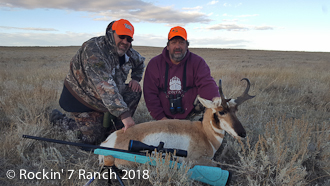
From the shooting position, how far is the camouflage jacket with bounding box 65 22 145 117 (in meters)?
3.48

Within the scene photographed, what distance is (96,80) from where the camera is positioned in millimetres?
3646

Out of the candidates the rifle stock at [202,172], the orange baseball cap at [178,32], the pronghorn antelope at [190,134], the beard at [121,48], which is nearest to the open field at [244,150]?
the rifle stock at [202,172]

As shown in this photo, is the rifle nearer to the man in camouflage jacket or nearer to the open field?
the open field

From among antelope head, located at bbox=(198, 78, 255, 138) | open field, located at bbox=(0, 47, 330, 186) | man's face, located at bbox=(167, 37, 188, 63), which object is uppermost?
man's face, located at bbox=(167, 37, 188, 63)

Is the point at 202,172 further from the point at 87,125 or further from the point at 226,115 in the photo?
the point at 87,125

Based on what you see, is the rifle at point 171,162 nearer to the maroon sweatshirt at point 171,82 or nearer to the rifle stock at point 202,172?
the rifle stock at point 202,172

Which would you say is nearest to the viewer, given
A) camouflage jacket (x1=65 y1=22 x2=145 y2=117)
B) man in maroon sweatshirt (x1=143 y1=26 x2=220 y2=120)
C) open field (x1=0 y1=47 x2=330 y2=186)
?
open field (x1=0 y1=47 x2=330 y2=186)

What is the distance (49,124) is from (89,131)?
2.98 feet

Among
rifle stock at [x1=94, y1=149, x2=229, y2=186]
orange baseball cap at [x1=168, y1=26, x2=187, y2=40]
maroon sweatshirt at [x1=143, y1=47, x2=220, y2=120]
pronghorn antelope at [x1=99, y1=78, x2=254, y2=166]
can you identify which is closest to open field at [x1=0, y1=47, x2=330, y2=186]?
rifle stock at [x1=94, y1=149, x2=229, y2=186]

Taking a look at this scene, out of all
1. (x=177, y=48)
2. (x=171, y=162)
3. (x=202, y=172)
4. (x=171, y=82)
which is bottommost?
(x=202, y=172)

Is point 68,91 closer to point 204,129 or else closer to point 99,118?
point 99,118

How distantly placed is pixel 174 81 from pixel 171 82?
2.8 inches

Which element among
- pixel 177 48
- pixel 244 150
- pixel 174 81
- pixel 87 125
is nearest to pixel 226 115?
pixel 244 150

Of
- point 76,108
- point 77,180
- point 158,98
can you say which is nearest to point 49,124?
point 76,108
